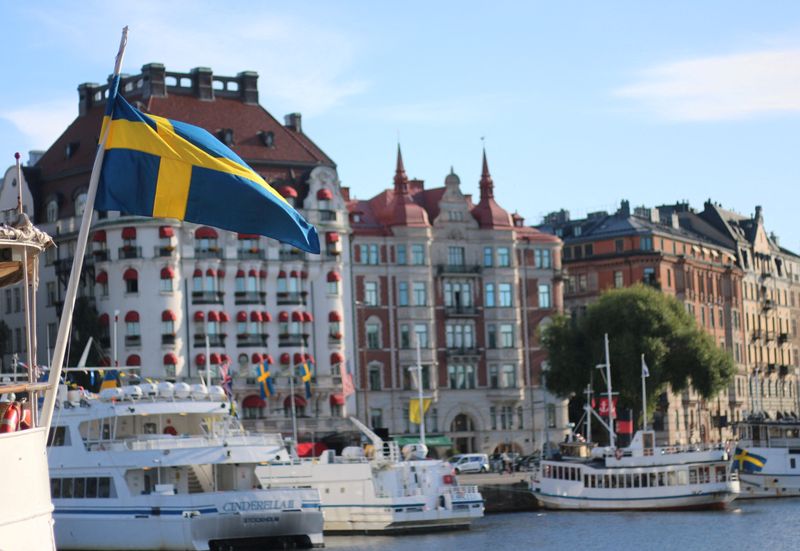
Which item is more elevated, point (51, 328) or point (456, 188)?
point (456, 188)

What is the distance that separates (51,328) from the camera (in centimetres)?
10675

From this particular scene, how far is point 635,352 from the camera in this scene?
104 m

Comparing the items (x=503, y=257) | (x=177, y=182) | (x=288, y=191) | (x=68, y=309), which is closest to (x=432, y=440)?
(x=503, y=257)

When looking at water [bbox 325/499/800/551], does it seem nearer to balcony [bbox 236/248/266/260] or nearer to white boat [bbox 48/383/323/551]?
white boat [bbox 48/383/323/551]

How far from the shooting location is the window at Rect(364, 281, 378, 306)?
112 metres

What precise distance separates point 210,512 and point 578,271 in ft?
251

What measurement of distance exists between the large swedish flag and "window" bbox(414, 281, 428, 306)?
8729cm

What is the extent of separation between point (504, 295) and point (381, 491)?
49382 mm

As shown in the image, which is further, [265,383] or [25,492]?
[265,383]

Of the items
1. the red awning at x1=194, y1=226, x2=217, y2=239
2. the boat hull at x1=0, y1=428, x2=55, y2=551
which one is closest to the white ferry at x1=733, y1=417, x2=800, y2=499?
the red awning at x1=194, y1=226, x2=217, y2=239

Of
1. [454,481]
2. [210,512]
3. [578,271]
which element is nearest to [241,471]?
[210,512]

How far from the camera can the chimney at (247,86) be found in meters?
112

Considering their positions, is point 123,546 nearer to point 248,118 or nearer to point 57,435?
point 57,435

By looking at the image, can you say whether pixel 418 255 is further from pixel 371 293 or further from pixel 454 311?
pixel 454 311
